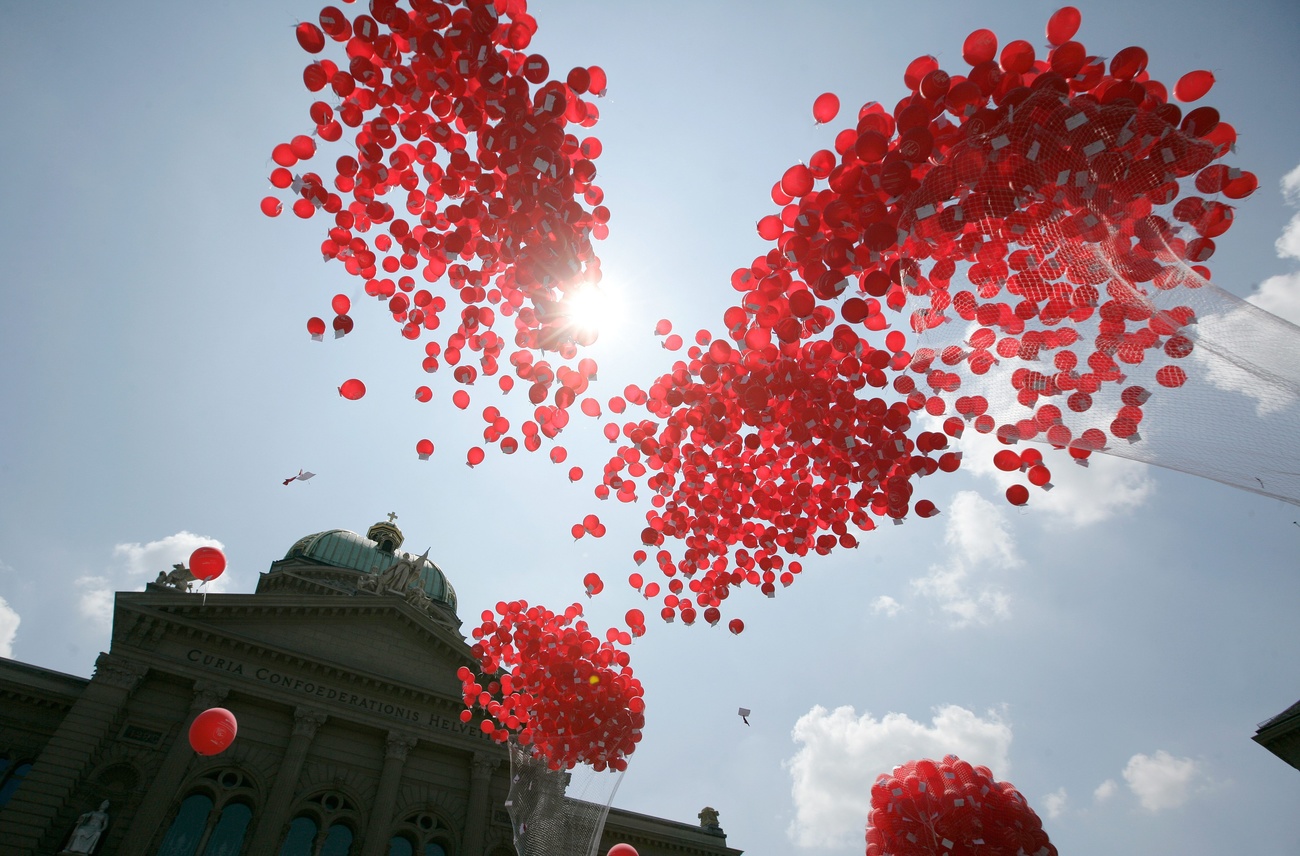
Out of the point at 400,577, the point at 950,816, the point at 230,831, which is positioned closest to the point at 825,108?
the point at 950,816

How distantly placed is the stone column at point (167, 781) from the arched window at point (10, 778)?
3582mm

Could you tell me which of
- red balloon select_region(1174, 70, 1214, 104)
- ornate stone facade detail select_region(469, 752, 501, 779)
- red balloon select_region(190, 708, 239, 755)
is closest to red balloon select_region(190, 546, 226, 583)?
red balloon select_region(190, 708, 239, 755)

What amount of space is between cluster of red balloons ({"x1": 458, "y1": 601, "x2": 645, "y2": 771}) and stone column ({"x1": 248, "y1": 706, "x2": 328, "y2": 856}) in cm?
1208

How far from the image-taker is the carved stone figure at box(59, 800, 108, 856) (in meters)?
14.5

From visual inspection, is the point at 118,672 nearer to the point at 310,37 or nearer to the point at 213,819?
the point at 213,819

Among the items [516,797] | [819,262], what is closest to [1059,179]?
[819,262]

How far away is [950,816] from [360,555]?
3396 cm

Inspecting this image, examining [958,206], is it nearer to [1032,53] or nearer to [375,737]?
[1032,53]

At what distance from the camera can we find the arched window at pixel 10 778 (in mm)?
16500

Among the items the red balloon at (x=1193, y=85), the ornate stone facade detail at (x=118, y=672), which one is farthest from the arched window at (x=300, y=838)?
the red balloon at (x=1193, y=85)

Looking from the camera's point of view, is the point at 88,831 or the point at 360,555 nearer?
the point at 88,831

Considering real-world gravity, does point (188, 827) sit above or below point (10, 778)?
below

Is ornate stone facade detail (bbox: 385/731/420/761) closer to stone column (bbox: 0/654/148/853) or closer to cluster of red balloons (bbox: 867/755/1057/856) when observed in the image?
stone column (bbox: 0/654/148/853)

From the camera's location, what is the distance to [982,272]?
14.3ft
